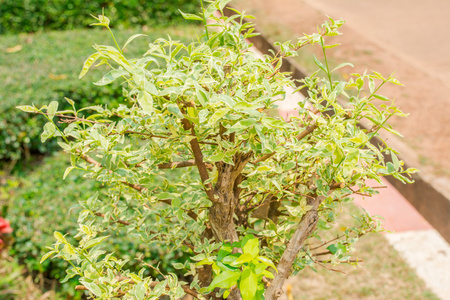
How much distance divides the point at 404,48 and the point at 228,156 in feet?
23.3

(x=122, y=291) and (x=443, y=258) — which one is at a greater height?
(x=122, y=291)

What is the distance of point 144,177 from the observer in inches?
51.1

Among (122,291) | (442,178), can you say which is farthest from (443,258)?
(122,291)

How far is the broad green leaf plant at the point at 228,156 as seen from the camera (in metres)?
0.97

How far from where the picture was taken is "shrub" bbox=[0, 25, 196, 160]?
387 centimetres

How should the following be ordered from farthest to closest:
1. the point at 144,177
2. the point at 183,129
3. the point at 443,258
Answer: the point at 443,258, the point at 144,177, the point at 183,129

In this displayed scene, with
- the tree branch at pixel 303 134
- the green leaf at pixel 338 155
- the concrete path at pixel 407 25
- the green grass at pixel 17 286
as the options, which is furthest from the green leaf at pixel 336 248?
the concrete path at pixel 407 25

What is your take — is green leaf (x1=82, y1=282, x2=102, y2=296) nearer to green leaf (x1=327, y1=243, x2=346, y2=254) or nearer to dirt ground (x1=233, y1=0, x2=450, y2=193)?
green leaf (x1=327, y1=243, x2=346, y2=254)

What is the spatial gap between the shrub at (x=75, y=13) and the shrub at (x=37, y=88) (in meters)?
2.14

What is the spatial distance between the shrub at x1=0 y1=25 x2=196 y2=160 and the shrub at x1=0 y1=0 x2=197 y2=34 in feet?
7.01

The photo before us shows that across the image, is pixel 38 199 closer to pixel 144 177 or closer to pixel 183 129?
pixel 144 177

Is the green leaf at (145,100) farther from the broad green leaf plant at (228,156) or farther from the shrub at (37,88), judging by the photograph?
the shrub at (37,88)

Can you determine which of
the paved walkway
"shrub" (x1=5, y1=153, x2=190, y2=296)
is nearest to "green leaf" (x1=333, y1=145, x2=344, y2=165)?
"shrub" (x1=5, y1=153, x2=190, y2=296)

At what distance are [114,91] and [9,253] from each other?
5.81ft
